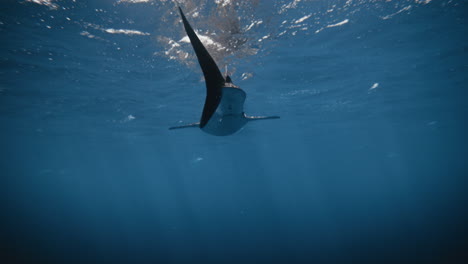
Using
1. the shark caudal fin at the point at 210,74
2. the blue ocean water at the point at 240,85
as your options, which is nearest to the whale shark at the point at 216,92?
the shark caudal fin at the point at 210,74

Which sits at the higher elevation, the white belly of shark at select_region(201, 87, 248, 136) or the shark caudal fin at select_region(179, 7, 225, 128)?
the shark caudal fin at select_region(179, 7, 225, 128)

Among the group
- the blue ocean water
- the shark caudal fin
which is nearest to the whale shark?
the shark caudal fin

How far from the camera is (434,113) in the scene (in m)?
24.3

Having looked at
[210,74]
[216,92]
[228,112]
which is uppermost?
[210,74]

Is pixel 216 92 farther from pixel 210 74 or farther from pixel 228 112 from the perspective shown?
pixel 228 112

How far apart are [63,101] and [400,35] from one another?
20320 millimetres

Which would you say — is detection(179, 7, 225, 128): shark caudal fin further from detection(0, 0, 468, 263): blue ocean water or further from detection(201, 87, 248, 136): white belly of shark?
detection(0, 0, 468, 263): blue ocean water

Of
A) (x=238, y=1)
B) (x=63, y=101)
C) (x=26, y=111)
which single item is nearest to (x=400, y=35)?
(x=238, y=1)

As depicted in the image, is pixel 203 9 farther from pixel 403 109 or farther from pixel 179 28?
pixel 403 109

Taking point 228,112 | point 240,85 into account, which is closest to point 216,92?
point 228,112

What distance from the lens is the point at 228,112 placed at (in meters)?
3.51

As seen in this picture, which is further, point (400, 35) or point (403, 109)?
point (403, 109)

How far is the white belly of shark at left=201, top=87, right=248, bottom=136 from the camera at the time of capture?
2981 mm

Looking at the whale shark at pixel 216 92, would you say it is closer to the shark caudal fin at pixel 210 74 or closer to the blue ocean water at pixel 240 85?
the shark caudal fin at pixel 210 74
